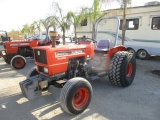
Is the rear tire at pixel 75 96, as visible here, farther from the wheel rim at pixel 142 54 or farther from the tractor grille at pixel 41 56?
the wheel rim at pixel 142 54

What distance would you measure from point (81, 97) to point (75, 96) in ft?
0.48

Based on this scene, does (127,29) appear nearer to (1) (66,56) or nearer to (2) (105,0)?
(2) (105,0)

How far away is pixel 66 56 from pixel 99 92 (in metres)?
1.30

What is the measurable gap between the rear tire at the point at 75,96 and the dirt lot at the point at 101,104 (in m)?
0.15

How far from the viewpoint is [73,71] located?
362 centimetres

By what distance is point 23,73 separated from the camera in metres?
5.97

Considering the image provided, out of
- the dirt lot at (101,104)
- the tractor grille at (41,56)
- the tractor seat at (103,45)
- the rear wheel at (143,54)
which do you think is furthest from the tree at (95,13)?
the tractor grille at (41,56)

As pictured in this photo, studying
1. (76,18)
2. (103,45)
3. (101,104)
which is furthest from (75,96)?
(76,18)

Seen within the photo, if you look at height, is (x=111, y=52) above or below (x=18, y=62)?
above

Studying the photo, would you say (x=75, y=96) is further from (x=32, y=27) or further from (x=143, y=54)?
(x=32, y=27)

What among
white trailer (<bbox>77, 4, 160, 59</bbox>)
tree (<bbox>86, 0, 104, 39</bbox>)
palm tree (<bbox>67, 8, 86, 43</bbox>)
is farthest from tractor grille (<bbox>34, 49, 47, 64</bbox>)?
palm tree (<bbox>67, 8, 86, 43</bbox>)

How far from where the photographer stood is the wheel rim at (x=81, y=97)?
3.10 metres

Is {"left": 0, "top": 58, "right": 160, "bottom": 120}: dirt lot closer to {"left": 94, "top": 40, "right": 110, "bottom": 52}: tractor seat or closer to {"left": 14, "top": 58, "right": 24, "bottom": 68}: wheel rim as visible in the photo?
{"left": 94, "top": 40, "right": 110, "bottom": 52}: tractor seat

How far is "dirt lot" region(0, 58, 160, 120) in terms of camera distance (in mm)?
2938
